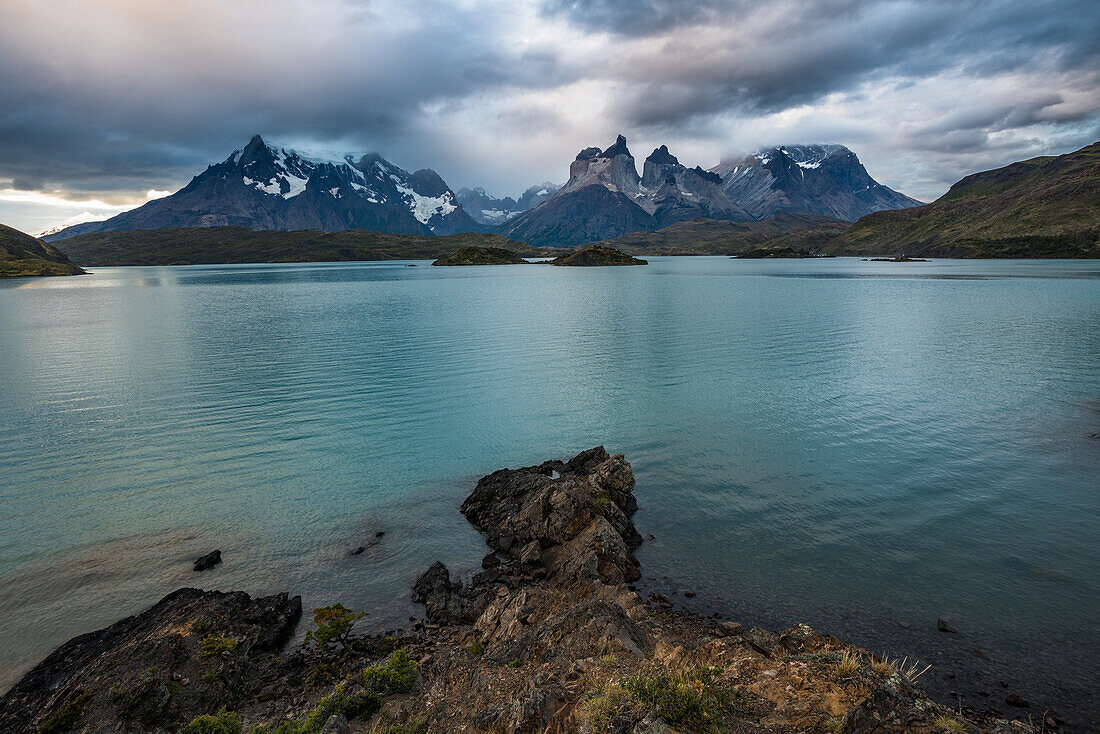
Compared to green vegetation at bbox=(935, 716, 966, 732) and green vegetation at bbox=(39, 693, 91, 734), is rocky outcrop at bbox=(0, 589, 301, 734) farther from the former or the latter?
green vegetation at bbox=(935, 716, 966, 732)

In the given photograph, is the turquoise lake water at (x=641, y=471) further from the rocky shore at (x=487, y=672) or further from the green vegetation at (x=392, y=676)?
the green vegetation at (x=392, y=676)

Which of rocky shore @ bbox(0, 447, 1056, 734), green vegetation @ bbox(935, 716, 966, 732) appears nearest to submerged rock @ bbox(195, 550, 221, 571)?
rocky shore @ bbox(0, 447, 1056, 734)

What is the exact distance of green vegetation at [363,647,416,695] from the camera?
1388cm

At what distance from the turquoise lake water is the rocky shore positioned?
182 cm

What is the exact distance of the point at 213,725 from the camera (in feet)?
41.8

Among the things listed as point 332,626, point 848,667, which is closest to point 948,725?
point 848,667

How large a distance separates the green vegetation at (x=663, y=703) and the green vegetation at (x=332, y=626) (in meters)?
9.94

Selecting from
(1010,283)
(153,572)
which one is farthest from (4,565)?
(1010,283)

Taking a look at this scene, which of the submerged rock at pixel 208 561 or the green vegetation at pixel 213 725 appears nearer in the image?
the green vegetation at pixel 213 725

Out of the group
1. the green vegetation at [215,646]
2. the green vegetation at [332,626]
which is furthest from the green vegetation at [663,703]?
the green vegetation at [215,646]

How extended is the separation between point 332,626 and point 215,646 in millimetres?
3408

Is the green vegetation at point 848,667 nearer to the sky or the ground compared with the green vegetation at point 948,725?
nearer to the ground

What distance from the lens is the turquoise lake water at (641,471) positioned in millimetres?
18469

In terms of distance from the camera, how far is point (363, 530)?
2447cm
